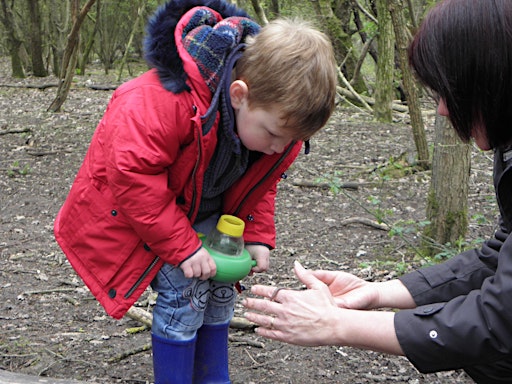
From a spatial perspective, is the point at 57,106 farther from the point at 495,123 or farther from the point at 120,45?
the point at 120,45

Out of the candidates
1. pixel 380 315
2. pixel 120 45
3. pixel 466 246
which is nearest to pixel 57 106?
pixel 466 246

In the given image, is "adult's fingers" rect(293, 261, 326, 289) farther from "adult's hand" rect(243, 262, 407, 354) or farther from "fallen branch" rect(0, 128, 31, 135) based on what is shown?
"fallen branch" rect(0, 128, 31, 135)

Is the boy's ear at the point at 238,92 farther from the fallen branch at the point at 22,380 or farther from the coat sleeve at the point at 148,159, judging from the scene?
the fallen branch at the point at 22,380

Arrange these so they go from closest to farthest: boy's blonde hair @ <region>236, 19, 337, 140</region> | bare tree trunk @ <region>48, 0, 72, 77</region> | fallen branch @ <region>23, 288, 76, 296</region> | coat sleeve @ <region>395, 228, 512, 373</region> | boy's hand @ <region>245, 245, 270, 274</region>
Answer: coat sleeve @ <region>395, 228, 512, 373</region>
boy's blonde hair @ <region>236, 19, 337, 140</region>
boy's hand @ <region>245, 245, 270, 274</region>
fallen branch @ <region>23, 288, 76, 296</region>
bare tree trunk @ <region>48, 0, 72, 77</region>

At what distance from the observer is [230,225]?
230cm

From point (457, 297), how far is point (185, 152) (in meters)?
0.95

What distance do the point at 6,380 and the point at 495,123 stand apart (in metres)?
1.74

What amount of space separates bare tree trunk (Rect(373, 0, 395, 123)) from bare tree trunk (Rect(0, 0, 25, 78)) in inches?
383

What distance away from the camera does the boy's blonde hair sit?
6.72 ft

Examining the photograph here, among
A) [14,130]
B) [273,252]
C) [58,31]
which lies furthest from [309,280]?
[58,31]

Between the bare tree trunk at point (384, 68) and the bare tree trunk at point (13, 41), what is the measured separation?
383 inches

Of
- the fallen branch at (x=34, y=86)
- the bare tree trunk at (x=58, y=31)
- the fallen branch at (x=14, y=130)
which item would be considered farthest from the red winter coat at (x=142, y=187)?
the bare tree trunk at (x=58, y=31)

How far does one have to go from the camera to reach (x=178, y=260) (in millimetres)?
2199

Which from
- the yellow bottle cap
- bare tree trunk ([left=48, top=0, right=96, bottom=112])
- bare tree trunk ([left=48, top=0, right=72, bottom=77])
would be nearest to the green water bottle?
the yellow bottle cap
